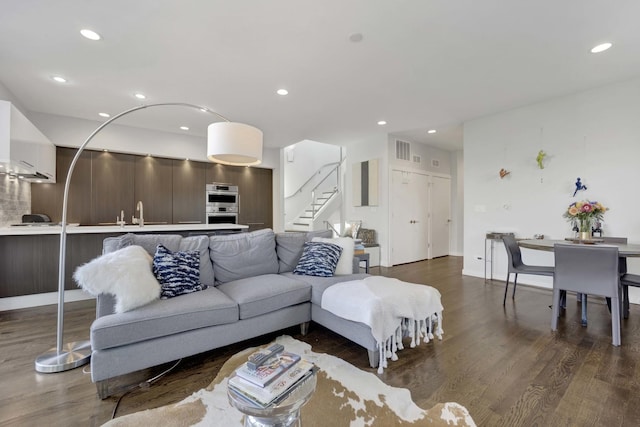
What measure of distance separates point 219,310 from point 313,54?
2566 mm

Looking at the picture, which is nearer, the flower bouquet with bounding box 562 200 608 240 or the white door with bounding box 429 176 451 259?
the flower bouquet with bounding box 562 200 608 240

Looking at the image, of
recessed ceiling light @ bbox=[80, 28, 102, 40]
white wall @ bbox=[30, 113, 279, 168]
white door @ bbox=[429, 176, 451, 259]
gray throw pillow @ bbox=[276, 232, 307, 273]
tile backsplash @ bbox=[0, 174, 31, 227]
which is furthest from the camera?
white door @ bbox=[429, 176, 451, 259]

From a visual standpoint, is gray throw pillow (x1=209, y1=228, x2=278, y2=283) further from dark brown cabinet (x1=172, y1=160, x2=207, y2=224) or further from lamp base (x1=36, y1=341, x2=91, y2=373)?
dark brown cabinet (x1=172, y1=160, x2=207, y2=224)

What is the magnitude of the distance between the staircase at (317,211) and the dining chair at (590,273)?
17.3 feet

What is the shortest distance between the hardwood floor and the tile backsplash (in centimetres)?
149

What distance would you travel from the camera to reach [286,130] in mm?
5566

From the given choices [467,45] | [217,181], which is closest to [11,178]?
[217,181]

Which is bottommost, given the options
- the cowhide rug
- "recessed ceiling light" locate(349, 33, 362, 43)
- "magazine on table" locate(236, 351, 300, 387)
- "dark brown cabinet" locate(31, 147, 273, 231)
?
the cowhide rug

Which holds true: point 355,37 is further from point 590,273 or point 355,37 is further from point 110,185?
point 110,185

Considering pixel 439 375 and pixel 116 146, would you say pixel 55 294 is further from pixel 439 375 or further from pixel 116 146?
pixel 439 375

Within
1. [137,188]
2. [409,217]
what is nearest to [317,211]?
[409,217]

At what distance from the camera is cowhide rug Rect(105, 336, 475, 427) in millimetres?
1519

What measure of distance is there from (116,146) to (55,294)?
2723mm

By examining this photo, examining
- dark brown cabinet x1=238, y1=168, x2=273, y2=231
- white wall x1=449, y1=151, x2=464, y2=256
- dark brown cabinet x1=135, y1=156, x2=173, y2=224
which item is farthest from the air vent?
dark brown cabinet x1=135, y1=156, x2=173, y2=224
